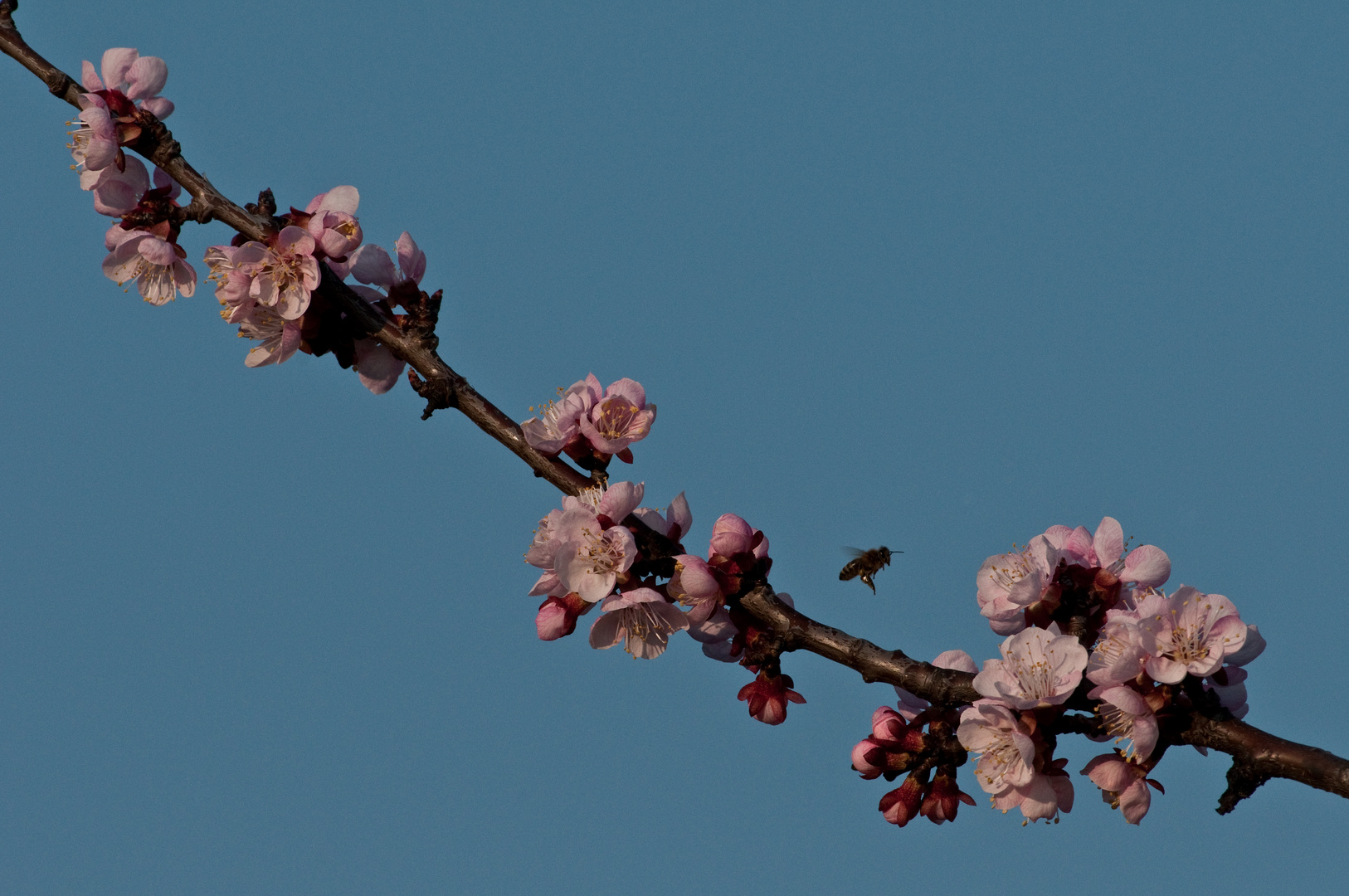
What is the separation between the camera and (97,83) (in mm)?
6391

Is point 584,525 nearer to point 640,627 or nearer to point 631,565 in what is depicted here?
point 631,565

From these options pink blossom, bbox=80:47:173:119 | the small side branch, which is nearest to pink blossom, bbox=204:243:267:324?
pink blossom, bbox=80:47:173:119

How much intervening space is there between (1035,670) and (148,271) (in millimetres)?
4603

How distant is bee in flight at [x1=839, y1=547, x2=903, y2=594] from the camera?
7477 millimetres

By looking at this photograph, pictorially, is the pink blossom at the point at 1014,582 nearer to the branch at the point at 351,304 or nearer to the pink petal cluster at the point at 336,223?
the branch at the point at 351,304

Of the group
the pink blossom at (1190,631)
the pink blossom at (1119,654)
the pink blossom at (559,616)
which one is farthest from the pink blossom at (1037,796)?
the pink blossom at (559,616)

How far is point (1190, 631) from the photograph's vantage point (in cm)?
521

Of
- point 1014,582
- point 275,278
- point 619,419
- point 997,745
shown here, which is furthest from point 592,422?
point 997,745

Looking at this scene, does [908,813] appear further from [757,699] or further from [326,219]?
[326,219]

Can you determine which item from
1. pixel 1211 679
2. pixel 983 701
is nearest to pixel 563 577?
pixel 983 701

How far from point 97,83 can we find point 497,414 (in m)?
2.58

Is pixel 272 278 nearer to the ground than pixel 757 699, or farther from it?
farther from it

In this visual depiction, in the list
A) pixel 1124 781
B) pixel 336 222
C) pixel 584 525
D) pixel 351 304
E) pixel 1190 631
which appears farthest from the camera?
pixel 351 304

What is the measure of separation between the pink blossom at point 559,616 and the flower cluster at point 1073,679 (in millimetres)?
1402
